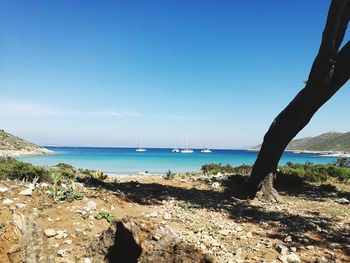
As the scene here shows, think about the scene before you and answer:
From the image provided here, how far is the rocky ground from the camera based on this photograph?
5492 millimetres

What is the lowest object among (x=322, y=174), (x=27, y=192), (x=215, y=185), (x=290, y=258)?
(x=290, y=258)

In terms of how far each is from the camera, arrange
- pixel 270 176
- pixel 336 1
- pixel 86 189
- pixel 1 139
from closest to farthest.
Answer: pixel 336 1 → pixel 86 189 → pixel 270 176 → pixel 1 139

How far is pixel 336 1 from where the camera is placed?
1002cm

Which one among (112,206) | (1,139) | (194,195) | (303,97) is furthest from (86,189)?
(1,139)

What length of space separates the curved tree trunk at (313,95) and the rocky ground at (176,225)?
133 cm

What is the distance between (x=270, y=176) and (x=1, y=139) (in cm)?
7753

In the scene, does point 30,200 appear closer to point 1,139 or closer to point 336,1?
point 336,1

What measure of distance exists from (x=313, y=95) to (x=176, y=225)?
19.5ft

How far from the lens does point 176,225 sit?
8.89 meters

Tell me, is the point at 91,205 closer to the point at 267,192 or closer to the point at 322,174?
the point at 267,192

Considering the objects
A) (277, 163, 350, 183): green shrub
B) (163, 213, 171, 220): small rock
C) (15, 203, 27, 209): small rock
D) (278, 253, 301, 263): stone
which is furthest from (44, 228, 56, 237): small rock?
(277, 163, 350, 183): green shrub

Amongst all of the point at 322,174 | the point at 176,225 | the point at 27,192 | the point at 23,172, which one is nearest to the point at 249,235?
the point at 176,225

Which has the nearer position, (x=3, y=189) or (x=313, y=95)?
(x=3, y=189)

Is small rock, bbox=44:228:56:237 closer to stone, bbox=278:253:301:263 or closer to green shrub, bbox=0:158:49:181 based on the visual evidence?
stone, bbox=278:253:301:263
